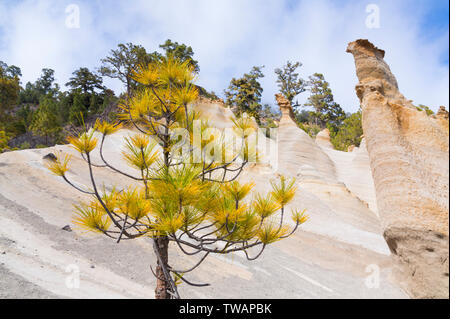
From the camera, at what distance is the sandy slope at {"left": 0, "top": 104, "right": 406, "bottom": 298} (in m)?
4.49

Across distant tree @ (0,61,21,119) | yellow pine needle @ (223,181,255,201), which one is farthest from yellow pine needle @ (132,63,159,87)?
distant tree @ (0,61,21,119)

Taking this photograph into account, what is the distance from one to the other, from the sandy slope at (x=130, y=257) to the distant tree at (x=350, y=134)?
14.3 metres

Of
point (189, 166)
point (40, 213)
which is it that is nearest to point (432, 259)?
point (189, 166)

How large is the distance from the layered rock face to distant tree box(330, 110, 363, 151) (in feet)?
69.7

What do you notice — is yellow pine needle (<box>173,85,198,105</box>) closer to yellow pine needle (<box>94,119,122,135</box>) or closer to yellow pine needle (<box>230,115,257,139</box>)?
yellow pine needle (<box>230,115,257,139</box>)

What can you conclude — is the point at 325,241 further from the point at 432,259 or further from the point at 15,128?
the point at 15,128

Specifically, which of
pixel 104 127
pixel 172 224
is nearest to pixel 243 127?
pixel 172 224

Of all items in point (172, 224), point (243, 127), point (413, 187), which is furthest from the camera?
point (413, 187)

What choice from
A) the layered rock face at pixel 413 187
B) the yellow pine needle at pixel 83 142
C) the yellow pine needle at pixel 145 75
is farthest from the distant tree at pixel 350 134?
the yellow pine needle at pixel 83 142

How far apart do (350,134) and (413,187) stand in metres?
23.0

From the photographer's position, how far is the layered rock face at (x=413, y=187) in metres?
2.61

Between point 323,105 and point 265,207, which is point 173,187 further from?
point 323,105

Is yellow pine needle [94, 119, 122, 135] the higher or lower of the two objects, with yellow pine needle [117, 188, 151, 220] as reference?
higher

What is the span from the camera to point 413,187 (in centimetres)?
299
